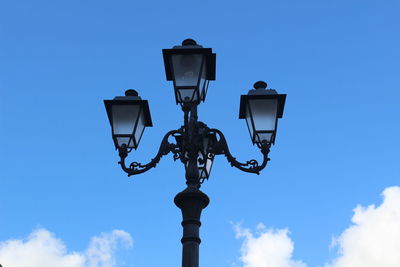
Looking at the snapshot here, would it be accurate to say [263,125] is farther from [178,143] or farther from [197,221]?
[197,221]

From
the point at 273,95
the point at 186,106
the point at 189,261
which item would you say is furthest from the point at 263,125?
the point at 189,261

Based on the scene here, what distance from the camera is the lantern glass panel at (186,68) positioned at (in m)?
7.15

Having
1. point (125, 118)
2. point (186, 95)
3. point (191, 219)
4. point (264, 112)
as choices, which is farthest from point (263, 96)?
point (191, 219)

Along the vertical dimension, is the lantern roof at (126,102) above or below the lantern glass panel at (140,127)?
above

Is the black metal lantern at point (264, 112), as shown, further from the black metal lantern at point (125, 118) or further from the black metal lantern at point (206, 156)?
the black metal lantern at point (125, 118)

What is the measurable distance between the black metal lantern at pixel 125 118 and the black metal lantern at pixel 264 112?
4.23ft

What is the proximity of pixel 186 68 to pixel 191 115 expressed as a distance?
1.83 feet

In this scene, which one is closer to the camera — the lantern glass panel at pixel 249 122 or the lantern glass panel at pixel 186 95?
the lantern glass panel at pixel 186 95

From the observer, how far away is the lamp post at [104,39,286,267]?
7.14 metres

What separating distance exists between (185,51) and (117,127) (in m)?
1.26

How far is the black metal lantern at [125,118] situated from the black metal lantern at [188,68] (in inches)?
22.6

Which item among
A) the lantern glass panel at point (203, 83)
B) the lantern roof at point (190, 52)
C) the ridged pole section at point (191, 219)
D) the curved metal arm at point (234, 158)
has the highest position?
the lantern roof at point (190, 52)

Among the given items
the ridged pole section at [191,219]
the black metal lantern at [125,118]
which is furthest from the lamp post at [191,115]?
the ridged pole section at [191,219]

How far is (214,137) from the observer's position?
24.8 ft
